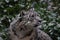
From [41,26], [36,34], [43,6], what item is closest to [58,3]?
[43,6]

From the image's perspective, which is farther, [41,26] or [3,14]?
[3,14]

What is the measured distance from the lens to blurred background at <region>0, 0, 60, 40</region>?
3.30m

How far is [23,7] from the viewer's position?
412 centimetres

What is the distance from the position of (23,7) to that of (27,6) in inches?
3.2

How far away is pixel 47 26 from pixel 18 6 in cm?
97

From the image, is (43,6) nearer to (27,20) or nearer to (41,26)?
(41,26)

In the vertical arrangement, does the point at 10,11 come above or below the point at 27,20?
below

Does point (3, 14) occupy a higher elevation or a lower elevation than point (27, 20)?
→ lower

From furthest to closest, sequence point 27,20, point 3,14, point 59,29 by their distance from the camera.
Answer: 1. point 3,14
2. point 59,29
3. point 27,20

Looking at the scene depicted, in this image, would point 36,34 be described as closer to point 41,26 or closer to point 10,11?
point 41,26

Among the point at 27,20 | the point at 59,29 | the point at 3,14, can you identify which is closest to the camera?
the point at 27,20

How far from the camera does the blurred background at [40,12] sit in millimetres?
3304

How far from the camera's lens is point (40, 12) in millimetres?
3775

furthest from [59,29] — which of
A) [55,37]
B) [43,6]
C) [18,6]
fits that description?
[18,6]
